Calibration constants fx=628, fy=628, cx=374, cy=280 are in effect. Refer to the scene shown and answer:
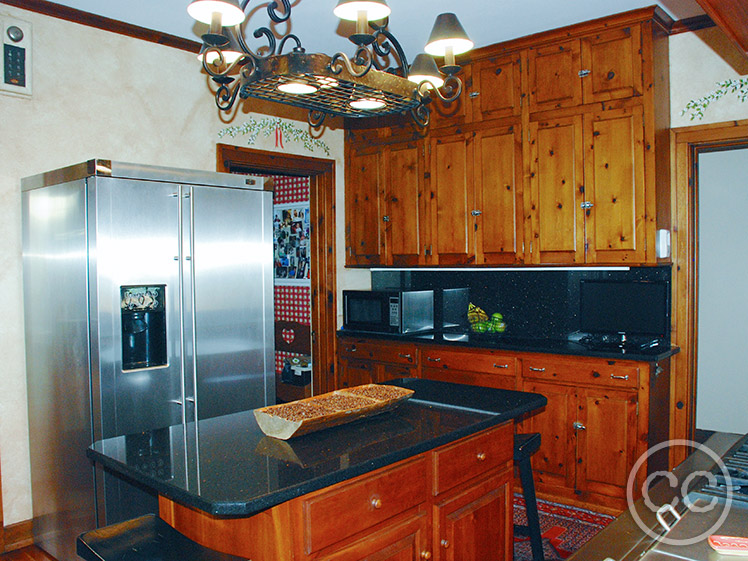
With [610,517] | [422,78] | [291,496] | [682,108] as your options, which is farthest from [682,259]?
[291,496]

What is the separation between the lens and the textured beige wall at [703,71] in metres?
3.60

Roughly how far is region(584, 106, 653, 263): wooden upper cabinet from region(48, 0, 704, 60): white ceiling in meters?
0.60

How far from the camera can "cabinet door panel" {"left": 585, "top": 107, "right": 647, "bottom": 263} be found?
11.8ft

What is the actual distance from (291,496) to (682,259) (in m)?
3.08

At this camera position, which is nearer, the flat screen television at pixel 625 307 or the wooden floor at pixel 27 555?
the wooden floor at pixel 27 555

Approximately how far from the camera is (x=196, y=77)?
406 cm

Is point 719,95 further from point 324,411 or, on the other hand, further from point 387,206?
point 324,411

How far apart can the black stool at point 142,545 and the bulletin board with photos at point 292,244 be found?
418 centimetres

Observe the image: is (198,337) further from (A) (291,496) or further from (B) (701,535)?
(B) (701,535)

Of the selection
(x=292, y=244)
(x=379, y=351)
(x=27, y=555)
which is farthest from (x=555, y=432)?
(x=292, y=244)

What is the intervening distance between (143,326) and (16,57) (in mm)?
1592

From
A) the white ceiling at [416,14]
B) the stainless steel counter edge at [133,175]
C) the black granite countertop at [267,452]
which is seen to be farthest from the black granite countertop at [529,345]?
the white ceiling at [416,14]

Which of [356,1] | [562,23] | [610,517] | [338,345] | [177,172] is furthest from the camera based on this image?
[338,345]

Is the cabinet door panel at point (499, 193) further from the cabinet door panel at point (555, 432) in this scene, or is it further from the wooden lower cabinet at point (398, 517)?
the wooden lower cabinet at point (398, 517)
